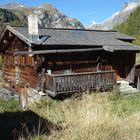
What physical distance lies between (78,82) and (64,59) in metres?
2.02

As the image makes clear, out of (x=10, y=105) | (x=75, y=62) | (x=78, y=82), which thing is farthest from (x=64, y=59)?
(x=10, y=105)

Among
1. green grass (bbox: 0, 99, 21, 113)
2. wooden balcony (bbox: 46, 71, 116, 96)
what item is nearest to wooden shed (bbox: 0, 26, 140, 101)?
Result: wooden balcony (bbox: 46, 71, 116, 96)

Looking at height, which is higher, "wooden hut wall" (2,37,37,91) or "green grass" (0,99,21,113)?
"wooden hut wall" (2,37,37,91)

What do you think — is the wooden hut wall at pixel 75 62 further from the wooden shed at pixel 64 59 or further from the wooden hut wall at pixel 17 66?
the wooden hut wall at pixel 17 66

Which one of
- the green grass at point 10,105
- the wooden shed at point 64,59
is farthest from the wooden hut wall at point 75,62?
the green grass at point 10,105

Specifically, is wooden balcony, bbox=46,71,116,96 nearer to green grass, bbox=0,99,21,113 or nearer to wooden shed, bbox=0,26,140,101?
wooden shed, bbox=0,26,140,101

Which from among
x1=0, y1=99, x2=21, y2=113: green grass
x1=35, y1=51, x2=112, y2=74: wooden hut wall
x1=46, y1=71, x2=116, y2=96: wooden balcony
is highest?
x1=35, y1=51, x2=112, y2=74: wooden hut wall

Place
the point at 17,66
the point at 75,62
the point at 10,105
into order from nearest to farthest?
the point at 10,105 < the point at 75,62 < the point at 17,66

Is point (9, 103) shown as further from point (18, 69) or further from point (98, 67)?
point (98, 67)

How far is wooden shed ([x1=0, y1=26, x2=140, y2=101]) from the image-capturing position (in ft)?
57.8

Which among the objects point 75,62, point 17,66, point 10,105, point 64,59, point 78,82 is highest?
point 64,59

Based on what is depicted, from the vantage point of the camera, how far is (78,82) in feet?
57.9

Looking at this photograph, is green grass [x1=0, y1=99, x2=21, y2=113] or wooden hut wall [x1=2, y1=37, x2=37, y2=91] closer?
green grass [x1=0, y1=99, x2=21, y2=113]

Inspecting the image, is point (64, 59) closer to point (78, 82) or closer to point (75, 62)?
point (75, 62)
